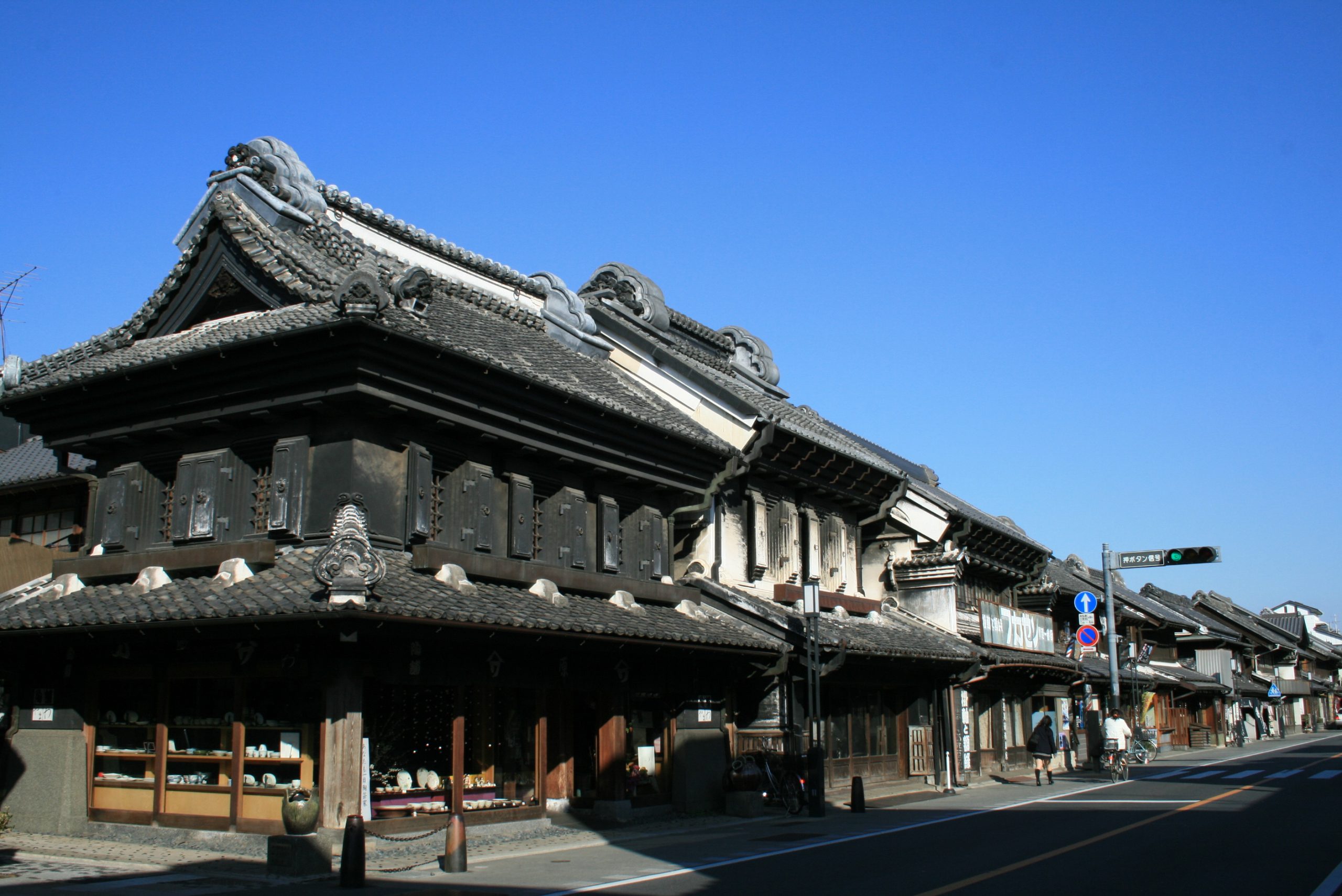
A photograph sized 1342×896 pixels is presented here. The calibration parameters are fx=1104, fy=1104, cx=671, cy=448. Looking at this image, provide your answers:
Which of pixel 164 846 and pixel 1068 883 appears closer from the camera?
pixel 1068 883

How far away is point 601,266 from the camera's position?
2967 cm

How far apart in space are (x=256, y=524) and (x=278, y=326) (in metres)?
2.99

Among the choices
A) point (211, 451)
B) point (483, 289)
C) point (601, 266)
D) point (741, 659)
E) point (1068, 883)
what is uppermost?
point (601, 266)

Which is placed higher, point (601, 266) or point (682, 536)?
point (601, 266)

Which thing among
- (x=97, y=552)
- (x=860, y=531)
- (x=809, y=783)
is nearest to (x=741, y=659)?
(x=809, y=783)

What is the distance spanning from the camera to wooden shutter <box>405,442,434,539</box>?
1645cm

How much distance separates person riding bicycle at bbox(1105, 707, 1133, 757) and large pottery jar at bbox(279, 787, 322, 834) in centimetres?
2474

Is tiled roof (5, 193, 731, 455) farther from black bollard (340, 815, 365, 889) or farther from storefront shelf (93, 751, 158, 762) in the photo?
black bollard (340, 815, 365, 889)

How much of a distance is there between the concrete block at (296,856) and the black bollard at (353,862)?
0.84 metres

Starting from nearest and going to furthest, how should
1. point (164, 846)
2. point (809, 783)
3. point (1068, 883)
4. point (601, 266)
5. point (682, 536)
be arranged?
point (1068, 883) → point (164, 846) → point (809, 783) → point (682, 536) → point (601, 266)

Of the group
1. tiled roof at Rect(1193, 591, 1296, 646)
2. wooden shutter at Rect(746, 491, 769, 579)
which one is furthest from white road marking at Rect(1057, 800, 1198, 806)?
tiled roof at Rect(1193, 591, 1296, 646)

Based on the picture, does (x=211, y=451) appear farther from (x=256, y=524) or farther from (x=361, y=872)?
(x=361, y=872)

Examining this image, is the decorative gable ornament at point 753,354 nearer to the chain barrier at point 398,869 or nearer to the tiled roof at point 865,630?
the tiled roof at point 865,630

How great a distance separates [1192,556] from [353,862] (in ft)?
81.5
